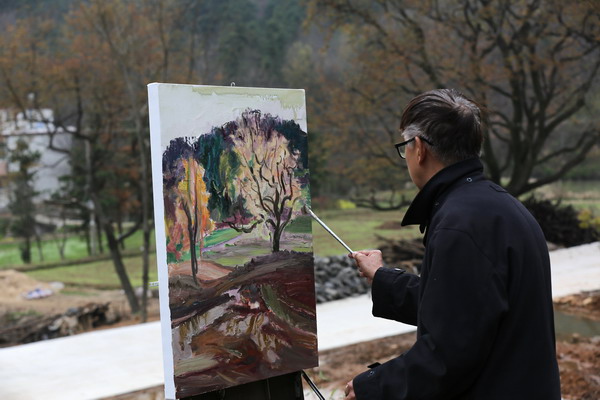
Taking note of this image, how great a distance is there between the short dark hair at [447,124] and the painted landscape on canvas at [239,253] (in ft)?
2.37

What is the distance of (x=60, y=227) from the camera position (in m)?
10.8

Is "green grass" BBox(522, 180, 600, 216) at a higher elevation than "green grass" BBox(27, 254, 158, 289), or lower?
higher

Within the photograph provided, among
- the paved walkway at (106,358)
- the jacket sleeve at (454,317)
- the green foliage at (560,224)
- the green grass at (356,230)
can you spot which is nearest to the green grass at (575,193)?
the green foliage at (560,224)

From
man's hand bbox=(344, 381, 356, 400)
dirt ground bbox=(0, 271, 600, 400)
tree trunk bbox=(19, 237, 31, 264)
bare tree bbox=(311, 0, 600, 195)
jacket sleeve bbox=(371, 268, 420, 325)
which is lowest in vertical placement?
dirt ground bbox=(0, 271, 600, 400)

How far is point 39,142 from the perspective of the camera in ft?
33.2

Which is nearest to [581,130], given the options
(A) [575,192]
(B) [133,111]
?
(A) [575,192]

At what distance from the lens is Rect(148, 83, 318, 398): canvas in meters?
1.94

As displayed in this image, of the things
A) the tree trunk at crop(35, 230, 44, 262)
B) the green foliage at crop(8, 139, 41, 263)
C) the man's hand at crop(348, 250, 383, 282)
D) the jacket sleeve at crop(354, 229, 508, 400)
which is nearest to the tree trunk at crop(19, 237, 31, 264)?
the green foliage at crop(8, 139, 41, 263)

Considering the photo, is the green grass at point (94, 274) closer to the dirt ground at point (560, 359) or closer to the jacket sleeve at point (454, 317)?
the dirt ground at point (560, 359)

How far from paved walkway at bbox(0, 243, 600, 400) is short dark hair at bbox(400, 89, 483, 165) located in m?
3.38

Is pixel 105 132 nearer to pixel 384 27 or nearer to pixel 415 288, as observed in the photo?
pixel 384 27

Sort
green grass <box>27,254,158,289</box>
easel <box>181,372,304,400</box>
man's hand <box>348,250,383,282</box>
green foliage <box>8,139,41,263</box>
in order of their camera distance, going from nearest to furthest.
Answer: man's hand <box>348,250,383,282</box> < easel <box>181,372,304,400</box> < green foliage <box>8,139,41,263</box> < green grass <box>27,254,158,289</box>

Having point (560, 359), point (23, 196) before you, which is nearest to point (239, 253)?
point (560, 359)

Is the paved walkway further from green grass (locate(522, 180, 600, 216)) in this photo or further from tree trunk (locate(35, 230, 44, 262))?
green grass (locate(522, 180, 600, 216))
